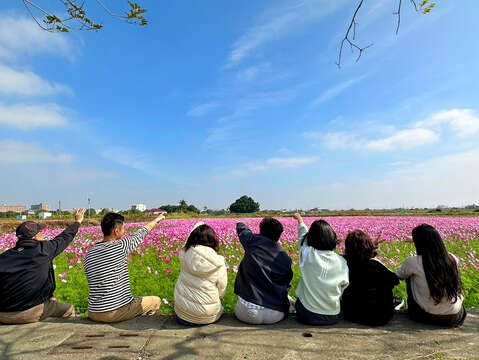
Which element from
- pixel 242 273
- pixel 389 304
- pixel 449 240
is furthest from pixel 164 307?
pixel 449 240

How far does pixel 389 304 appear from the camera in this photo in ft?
10.4

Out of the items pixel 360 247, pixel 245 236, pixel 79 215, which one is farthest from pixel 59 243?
pixel 360 247

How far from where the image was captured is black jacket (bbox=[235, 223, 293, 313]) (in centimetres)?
322

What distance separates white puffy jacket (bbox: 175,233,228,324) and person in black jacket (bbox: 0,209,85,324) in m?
1.65

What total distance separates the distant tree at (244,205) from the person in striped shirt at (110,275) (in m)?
70.5

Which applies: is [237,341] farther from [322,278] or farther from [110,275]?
[110,275]

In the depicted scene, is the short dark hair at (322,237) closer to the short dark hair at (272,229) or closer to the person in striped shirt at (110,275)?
the short dark hair at (272,229)

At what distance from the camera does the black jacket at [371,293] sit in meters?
3.16

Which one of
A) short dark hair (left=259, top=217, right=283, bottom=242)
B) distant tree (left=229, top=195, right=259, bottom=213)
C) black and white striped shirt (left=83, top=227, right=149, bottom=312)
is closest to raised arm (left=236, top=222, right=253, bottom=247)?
short dark hair (left=259, top=217, right=283, bottom=242)

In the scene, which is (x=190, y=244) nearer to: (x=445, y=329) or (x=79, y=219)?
(x=79, y=219)

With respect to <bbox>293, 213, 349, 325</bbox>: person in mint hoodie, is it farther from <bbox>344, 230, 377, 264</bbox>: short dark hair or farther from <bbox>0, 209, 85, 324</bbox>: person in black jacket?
<bbox>0, 209, 85, 324</bbox>: person in black jacket

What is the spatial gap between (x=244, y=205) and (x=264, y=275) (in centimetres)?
7103

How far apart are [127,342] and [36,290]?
55.1 inches

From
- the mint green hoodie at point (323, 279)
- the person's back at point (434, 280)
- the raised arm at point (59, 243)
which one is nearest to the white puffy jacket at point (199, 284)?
the mint green hoodie at point (323, 279)
